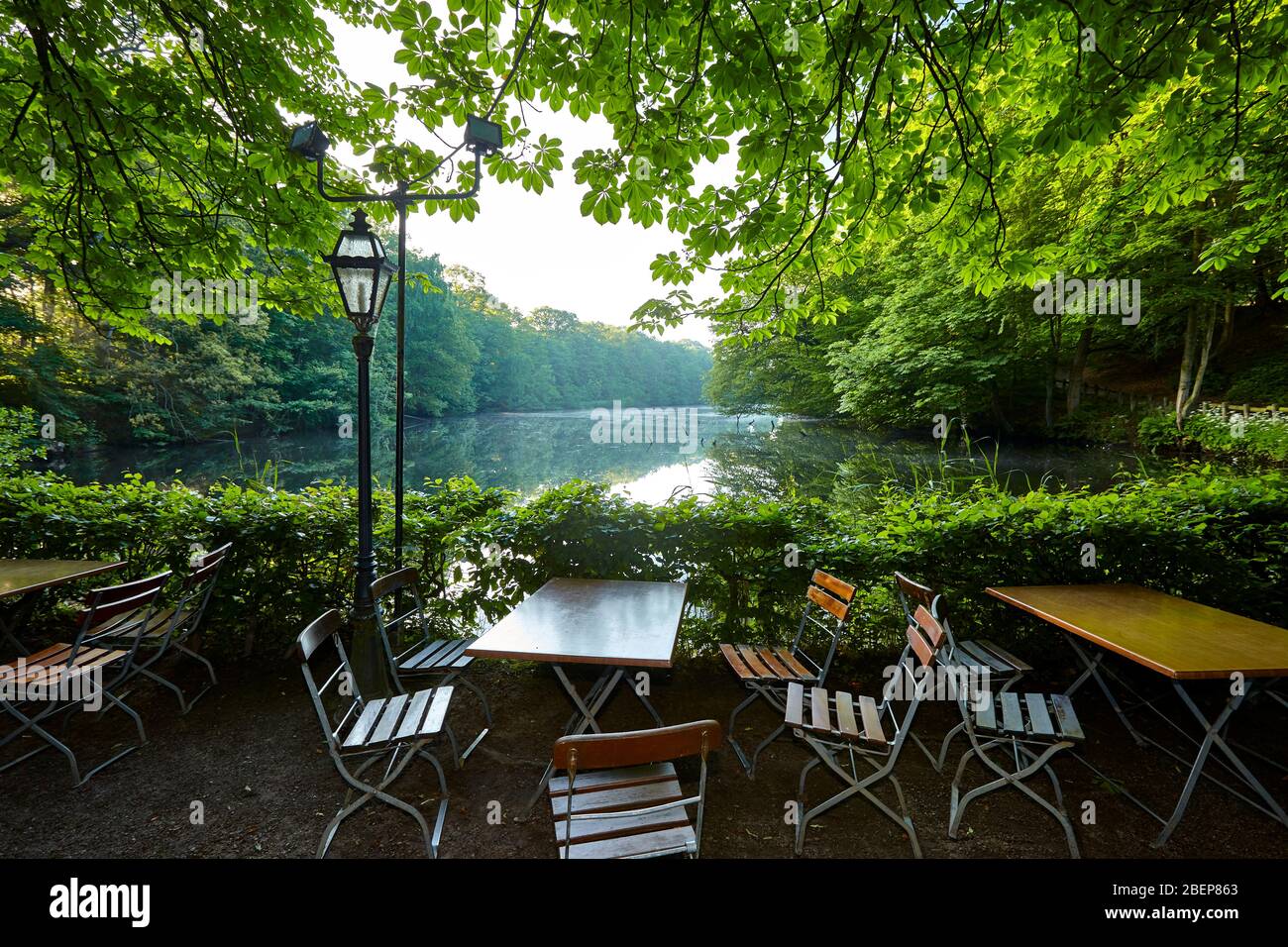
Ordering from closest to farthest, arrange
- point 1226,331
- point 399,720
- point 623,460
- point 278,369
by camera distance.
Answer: point 399,720, point 1226,331, point 623,460, point 278,369

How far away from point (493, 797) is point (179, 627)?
10.1 ft

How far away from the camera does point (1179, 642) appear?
2541mm

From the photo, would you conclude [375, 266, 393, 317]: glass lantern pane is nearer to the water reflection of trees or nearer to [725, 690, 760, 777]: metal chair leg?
[725, 690, 760, 777]: metal chair leg

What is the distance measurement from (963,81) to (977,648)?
3.62 metres

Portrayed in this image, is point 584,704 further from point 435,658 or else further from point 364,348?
point 364,348

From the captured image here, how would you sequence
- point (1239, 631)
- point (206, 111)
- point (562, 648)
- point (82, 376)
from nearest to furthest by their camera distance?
point (562, 648)
point (1239, 631)
point (206, 111)
point (82, 376)

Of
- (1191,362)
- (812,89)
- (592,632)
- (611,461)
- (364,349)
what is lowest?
(592,632)

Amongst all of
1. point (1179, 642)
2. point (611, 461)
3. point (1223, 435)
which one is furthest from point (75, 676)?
point (1223, 435)

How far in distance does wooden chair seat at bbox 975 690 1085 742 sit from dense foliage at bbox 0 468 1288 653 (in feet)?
3.85

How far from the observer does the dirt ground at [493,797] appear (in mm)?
2408

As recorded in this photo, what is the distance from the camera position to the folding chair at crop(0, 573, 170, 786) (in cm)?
275

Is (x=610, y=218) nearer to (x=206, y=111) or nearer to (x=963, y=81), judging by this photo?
(x=963, y=81)
